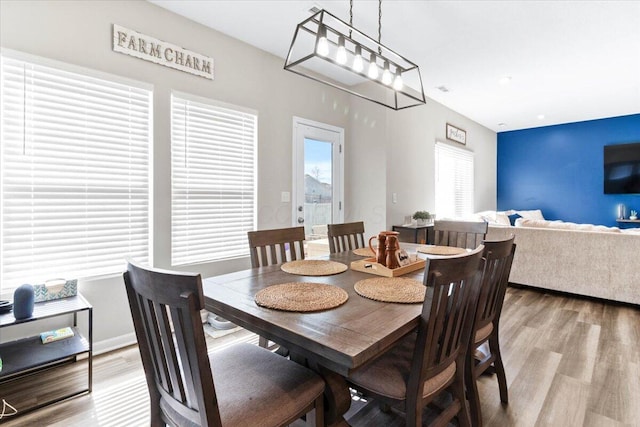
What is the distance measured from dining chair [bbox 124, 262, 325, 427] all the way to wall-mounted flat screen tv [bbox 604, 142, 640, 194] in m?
7.70

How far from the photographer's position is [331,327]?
3.66 feet

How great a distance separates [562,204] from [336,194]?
17.9 feet

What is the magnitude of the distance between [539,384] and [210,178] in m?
2.96

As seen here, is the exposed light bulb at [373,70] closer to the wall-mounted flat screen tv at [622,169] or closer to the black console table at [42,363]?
the black console table at [42,363]

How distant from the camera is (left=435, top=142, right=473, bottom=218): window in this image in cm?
553

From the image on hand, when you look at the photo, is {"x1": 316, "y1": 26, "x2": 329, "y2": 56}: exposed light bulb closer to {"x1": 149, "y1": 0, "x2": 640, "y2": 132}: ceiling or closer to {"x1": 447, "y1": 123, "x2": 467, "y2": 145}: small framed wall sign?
{"x1": 149, "y1": 0, "x2": 640, "y2": 132}: ceiling

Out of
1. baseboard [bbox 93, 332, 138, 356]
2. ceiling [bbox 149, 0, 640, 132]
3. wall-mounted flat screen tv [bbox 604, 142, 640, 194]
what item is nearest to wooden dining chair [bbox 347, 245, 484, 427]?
baseboard [bbox 93, 332, 138, 356]

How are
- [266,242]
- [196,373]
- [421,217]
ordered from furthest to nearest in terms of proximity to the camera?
[421,217]
[266,242]
[196,373]

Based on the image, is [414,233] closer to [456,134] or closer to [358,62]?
[456,134]

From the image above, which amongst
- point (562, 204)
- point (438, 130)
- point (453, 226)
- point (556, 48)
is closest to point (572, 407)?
point (453, 226)

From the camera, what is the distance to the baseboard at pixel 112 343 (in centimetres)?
244

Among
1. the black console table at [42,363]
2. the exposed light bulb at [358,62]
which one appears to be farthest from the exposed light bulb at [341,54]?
the black console table at [42,363]

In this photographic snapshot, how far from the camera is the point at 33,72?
7.04ft

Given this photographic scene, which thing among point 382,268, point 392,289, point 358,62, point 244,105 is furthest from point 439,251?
point 244,105
